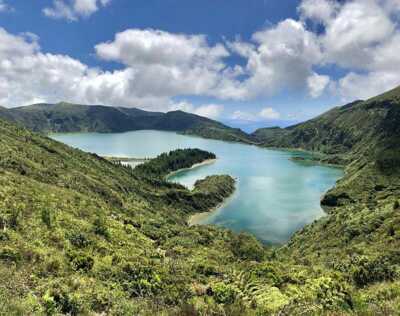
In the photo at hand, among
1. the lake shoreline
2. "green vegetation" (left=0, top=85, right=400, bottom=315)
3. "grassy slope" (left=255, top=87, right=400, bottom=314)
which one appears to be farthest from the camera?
the lake shoreline

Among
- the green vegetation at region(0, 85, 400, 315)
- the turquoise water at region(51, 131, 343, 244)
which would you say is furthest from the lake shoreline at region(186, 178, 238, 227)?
the green vegetation at region(0, 85, 400, 315)

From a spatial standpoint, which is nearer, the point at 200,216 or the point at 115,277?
the point at 115,277

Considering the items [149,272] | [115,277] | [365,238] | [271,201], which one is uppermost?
[115,277]

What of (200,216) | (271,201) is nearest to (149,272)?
(200,216)

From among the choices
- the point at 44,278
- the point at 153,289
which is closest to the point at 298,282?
the point at 153,289

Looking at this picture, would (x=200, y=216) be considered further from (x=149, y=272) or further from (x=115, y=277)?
(x=115, y=277)

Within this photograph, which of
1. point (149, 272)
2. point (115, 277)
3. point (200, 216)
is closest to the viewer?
point (115, 277)

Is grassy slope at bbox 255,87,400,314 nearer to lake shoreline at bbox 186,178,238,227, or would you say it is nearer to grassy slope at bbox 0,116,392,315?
grassy slope at bbox 0,116,392,315

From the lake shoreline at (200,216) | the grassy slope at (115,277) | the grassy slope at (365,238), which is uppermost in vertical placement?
the grassy slope at (115,277)

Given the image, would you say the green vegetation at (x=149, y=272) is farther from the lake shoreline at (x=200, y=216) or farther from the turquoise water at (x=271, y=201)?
the lake shoreline at (x=200, y=216)

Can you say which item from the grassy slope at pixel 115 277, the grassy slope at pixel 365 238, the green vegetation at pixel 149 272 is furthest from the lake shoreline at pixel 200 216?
the grassy slope at pixel 115 277

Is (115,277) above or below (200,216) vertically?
above
